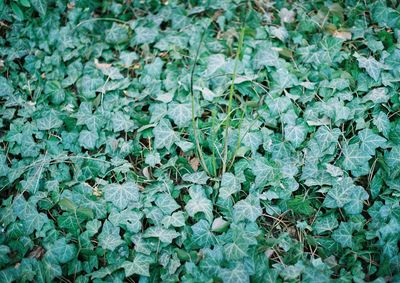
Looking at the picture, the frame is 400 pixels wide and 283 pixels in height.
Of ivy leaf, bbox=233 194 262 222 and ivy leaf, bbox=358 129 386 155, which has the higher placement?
ivy leaf, bbox=358 129 386 155

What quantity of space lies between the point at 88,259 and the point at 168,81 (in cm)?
112

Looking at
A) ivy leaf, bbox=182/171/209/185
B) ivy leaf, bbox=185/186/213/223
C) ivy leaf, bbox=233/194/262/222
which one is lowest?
ivy leaf, bbox=233/194/262/222

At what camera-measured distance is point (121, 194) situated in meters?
2.09

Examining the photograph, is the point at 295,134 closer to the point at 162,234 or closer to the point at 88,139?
the point at 162,234

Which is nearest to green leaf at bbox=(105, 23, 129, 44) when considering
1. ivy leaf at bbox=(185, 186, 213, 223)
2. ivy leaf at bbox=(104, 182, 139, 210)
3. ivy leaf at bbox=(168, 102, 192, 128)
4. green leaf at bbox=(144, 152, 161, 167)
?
ivy leaf at bbox=(168, 102, 192, 128)

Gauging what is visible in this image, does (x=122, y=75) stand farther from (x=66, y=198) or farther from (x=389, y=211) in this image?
(x=389, y=211)

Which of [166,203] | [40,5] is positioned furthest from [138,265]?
[40,5]

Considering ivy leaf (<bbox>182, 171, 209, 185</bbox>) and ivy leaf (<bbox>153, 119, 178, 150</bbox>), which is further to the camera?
ivy leaf (<bbox>153, 119, 178, 150</bbox>)

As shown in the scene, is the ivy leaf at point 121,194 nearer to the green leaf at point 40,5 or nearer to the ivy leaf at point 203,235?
the ivy leaf at point 203,235

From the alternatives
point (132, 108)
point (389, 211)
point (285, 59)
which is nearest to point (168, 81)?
point (132, 108)

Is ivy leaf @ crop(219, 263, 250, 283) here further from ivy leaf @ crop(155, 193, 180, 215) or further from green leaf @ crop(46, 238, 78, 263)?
green leaf @ crop(46, 238, 78, 263)

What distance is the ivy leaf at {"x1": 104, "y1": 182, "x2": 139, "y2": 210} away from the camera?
6.82 feet

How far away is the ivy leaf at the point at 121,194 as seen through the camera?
2.08 m

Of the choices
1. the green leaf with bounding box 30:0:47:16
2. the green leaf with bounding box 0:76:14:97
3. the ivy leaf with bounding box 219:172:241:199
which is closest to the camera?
the ivy leaf with bounding box 219:172:241:199
